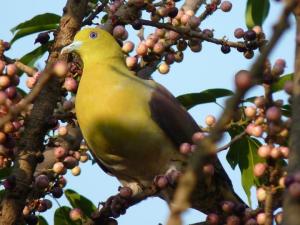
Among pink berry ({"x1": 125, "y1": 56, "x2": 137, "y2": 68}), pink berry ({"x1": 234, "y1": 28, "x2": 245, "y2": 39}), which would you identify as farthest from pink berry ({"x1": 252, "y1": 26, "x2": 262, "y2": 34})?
pink berry ({"x1": 125, "y1": 56, "x2": 137, "y2": 68})

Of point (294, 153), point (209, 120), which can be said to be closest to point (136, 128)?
point (209, 120)

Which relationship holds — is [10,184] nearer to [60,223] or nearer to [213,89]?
[60,223]

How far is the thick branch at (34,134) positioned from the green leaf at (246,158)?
868 mm

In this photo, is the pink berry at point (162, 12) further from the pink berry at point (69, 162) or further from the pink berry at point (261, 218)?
the pink berry at point (261, 218)

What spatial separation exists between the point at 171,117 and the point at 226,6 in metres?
0.68

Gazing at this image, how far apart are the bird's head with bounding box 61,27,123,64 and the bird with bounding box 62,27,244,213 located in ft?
0.36

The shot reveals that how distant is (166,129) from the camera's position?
12.7 feet

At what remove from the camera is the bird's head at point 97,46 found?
4219mm

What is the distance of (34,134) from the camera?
2943mm

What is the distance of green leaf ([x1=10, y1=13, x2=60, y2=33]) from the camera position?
3.80 meters

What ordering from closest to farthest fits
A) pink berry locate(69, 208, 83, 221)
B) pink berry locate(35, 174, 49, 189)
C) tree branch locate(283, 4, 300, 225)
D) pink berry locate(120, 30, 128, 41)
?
tree branch locate(283, 4, 300, 225), pink berry locate(35, 174, 49, 189), pink berry locate(69, 208, 83, 221), pink berry locate(120, 30, 128, 41)

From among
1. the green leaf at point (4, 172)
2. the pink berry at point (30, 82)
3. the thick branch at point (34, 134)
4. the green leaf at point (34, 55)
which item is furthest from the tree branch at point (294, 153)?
the green leaf at point (34, 55)

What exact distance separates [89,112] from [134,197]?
30.1 inches

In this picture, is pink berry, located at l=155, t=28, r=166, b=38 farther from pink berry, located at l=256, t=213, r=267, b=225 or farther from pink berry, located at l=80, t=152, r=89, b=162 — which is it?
pink berry, located at l=256, t=213, r=267, b=225
